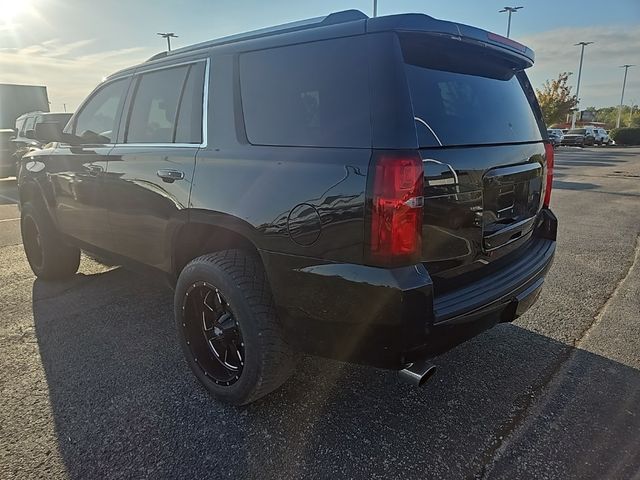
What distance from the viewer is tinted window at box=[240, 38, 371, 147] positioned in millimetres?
2000

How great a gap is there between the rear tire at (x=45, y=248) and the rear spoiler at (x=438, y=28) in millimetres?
3576

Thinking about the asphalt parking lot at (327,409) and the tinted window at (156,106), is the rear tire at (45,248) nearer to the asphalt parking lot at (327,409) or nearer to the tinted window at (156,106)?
the asphalt parking lot at (327,409)

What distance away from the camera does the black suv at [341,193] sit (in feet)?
6.28

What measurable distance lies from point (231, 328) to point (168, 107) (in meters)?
1.49

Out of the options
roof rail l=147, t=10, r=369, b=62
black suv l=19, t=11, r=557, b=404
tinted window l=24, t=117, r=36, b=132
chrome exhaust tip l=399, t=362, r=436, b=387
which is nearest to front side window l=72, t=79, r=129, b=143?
black suv l=19, t=11, r=557, b=404

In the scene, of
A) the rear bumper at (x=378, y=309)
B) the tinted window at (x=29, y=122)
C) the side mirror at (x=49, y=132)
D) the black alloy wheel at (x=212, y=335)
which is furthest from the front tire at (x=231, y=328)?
the tinted window at (x=29, y=122)

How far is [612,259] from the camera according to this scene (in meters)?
5.29

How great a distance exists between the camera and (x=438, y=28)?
207 cm

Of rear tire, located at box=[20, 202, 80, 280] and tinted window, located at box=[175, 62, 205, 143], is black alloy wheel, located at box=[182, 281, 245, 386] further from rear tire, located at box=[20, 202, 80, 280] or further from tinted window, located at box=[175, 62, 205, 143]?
rear tire, located at box=[20, 202, 80, 280]

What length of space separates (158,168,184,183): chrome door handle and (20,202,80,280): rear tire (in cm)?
201

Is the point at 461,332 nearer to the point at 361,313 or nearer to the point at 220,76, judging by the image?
the point at 361,313

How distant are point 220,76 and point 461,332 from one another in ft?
6.07

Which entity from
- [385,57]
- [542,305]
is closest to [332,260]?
[385,57]

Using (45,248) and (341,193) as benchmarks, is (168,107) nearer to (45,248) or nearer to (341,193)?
(341,193)
